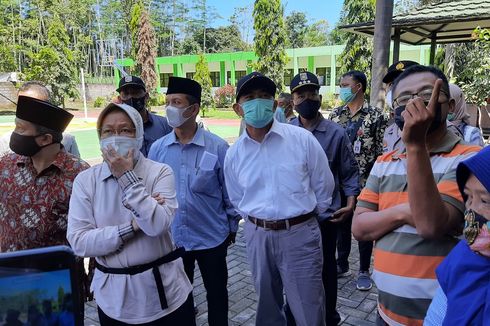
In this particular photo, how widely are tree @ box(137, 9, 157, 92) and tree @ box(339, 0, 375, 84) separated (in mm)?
19174

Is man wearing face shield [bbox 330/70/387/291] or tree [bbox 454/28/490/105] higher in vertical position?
tree [bbox 454/28/490/105]

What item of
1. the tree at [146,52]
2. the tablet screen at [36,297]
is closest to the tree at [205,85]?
the tree at [146,52]

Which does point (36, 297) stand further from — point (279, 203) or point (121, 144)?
point (279, 203)

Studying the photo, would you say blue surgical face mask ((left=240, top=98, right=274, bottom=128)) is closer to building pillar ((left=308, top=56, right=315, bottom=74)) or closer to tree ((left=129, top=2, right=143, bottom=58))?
building pillar ((left=308, top=56, right=315, bottom=74))

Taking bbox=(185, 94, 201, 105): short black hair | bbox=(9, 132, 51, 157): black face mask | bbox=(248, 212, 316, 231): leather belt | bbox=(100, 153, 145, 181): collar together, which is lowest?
bbox=(248, 212, 316, 231): leather belt

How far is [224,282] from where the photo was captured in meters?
3.15

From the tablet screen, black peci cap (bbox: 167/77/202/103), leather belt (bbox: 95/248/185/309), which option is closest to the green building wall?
black peci cap (bbox: 167/77/202/103)

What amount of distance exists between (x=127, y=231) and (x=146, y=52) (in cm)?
3716

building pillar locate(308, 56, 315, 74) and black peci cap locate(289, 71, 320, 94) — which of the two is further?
building pillar locate(308, 56, 315, 74)

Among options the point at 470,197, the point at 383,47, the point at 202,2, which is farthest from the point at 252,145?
the point at 202,2

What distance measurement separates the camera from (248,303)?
390 cm

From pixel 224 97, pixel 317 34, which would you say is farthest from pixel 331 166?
pixel 317 34

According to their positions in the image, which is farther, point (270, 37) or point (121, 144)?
point (270, 37)

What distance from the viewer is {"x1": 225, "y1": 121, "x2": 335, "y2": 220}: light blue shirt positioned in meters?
2.62
